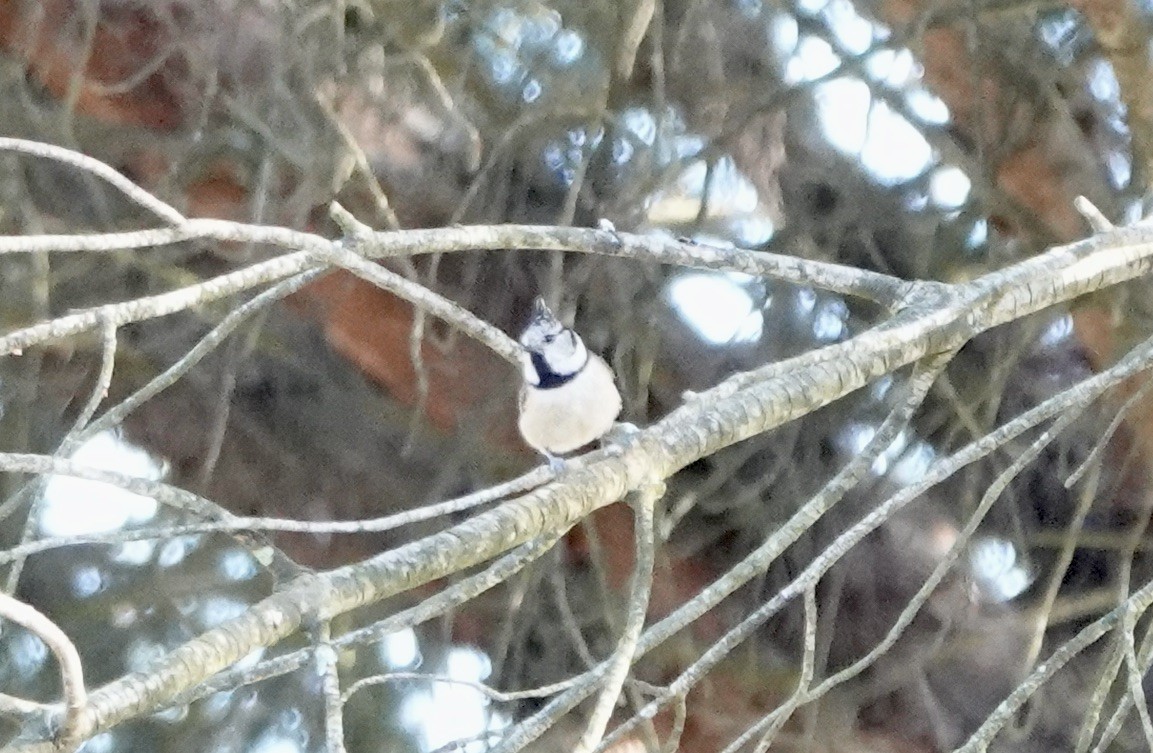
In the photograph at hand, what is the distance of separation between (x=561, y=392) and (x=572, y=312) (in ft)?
1.23

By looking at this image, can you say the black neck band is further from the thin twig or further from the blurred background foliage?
the thin twig

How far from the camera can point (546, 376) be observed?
1458 mm

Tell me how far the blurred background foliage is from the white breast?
303 mm

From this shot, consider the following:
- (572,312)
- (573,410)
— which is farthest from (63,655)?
(572,312)

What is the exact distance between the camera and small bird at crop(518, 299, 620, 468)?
1.43 meters

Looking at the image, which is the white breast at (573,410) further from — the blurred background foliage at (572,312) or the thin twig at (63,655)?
the thin twig at (63,655)

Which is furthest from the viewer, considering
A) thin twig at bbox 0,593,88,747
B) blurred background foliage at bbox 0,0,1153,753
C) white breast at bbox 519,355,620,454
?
blurred background foliage at bbox 0,0,1153,753

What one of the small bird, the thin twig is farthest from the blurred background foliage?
the thin twig

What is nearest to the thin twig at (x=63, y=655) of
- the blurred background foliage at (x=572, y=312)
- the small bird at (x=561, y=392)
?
the small bird at (x=561, y=392)

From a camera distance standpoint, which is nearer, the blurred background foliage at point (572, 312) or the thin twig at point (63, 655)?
the thin twig at point (63, 655)

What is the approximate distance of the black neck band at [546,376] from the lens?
1.45 meters

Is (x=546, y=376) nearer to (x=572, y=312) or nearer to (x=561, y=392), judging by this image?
(x=561, y=392)

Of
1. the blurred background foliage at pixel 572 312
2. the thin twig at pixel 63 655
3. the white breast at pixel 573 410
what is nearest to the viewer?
the thin twig at pixel 63 655

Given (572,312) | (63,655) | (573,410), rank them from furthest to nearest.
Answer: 1. (572,312)
2. (573,410)
3. (63,655)
